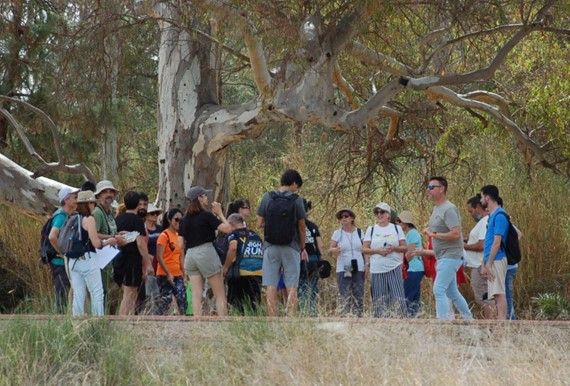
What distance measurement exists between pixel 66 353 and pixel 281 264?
3.96 meters

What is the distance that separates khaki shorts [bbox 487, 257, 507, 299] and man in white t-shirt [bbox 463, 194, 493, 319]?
99 cm

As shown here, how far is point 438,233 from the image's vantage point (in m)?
12.8

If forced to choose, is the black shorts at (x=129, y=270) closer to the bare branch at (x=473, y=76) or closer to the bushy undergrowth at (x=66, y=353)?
the bushy undergrowth at (x=66, y=353)

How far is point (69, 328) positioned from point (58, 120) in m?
12.0

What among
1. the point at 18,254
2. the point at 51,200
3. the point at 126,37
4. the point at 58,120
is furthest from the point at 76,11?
the point at 18,254

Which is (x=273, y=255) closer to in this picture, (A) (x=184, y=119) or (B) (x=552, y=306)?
(A) (x=184, y=119)

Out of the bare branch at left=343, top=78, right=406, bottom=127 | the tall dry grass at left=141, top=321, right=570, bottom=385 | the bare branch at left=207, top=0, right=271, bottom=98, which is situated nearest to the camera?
the tall dry grass at left=141, top=321, right=570, bottom=385

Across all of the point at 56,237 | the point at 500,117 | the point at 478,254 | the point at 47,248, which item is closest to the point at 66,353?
the point at 56,237

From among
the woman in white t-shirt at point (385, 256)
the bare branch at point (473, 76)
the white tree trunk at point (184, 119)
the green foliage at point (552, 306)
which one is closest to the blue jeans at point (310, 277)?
the woman in white t-shirt at point (385, 256)

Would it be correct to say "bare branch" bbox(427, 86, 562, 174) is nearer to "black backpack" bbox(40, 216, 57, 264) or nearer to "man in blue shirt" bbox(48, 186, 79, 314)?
"man in blue shirt" bbox(48, 186, 79, 314)

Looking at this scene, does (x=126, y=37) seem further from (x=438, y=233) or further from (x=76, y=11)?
(x=438, y=233)

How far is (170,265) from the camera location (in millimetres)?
14461

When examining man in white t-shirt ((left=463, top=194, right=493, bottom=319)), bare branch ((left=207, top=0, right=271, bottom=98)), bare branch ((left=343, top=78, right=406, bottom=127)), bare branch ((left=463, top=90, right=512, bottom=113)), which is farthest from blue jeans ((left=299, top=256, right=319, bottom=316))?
bare branch ((left=463, top=90, right=512, bottom=113))

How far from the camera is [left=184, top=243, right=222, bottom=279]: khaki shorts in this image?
13.1 metres
